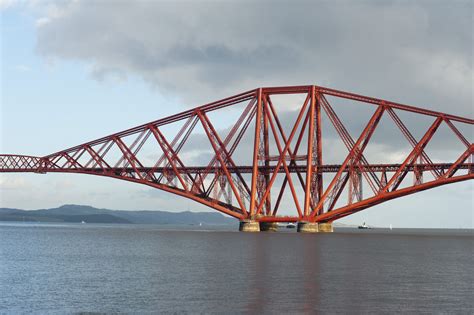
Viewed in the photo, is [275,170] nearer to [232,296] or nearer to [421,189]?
[421,189]

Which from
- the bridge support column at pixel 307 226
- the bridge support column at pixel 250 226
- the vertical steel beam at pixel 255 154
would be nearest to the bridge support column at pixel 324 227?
the bridge support column at pixel 307 226

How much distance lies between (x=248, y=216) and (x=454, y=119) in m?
36.0

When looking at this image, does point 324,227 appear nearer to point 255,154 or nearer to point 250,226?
point 250,226

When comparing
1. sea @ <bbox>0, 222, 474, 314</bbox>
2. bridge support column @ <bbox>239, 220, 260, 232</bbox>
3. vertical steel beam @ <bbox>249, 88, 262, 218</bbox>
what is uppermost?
vertical steel beam @ <bbox>249, 88, 262, 218</bbox>

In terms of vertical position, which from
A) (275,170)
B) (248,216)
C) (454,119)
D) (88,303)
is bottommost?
(88,303)

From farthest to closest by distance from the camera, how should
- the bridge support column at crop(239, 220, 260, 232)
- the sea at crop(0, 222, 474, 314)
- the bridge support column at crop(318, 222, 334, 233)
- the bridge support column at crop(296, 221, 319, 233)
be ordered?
the bridge support column at crop(318, 222, 334, 233)
the bridge support column at crop(239, 220, 260, 232)
the bridge support column at crop(296, 221, 319, 233)
the sea at crop(0, 222, 474, 314)

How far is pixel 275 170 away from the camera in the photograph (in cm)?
11075

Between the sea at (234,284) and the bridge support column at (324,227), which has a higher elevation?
the bridge support column at (324,227)

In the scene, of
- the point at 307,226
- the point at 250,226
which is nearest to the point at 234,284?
the point at 307,226

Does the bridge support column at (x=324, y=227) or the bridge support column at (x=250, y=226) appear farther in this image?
the bridge support column at (x=324, y=227)

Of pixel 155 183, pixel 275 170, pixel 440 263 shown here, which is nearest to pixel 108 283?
pixel 440 263

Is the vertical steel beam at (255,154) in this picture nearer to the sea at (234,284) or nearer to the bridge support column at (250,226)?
the bridge support column at (250,226)

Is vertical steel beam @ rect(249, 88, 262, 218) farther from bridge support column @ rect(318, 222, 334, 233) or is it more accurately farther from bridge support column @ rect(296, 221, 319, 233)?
bridge support column @ rect(318, 222, 334, 233)

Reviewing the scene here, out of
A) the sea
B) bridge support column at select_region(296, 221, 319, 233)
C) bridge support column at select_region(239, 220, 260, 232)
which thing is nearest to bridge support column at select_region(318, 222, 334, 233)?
bridge support column at select_region(296, 221, 319, 233)
